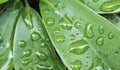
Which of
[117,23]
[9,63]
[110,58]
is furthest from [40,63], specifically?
[117,23]

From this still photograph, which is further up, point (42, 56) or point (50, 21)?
point (50, 21)

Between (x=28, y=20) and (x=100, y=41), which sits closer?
(x=100, y=41)

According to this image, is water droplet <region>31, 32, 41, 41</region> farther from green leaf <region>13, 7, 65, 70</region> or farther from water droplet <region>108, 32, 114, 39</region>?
water droplet <region>108, 32, 114, 39</region>

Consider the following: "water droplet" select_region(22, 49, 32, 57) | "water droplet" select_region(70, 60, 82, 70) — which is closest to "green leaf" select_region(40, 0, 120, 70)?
"water droplet" select_region(70, 60, 82, 70)

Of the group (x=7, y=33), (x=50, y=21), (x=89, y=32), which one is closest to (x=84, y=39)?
(x=89, y=32)

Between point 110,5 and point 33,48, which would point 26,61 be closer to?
point 33,48

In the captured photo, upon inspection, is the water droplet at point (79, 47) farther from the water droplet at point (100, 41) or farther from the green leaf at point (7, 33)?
the green leaf at point (7, 33)
